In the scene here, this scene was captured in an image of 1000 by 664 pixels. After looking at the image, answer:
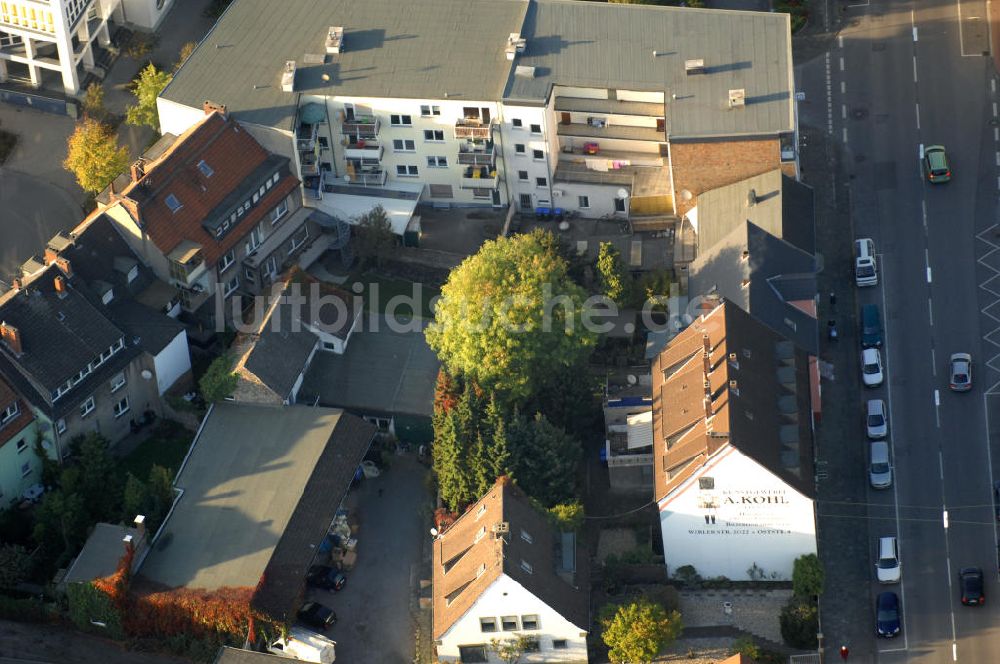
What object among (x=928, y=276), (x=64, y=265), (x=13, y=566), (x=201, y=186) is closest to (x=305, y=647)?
(x=13, y=566)

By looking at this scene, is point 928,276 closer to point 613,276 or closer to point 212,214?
point 613,276

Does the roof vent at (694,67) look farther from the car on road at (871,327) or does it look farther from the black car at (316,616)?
the black car at (316,616)

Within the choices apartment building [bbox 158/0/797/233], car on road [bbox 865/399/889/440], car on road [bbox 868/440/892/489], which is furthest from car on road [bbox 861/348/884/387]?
apartment building [bbox 158/0/797/233]

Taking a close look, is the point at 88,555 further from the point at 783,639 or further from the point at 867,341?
the point at 867,341

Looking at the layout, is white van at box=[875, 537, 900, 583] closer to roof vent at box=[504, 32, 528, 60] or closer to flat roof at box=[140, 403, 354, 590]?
flat roof at box=[140, 403, 354, 590]

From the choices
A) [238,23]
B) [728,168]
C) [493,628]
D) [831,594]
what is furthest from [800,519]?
[238,23]

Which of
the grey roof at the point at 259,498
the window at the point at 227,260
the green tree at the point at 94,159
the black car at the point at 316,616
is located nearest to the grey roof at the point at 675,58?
the window at the point at 227,260
